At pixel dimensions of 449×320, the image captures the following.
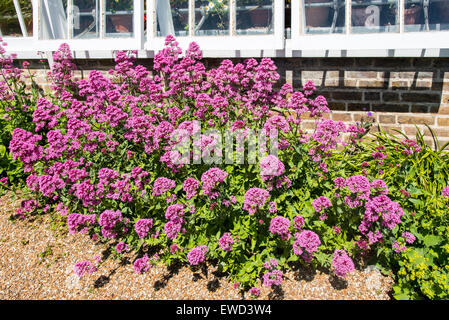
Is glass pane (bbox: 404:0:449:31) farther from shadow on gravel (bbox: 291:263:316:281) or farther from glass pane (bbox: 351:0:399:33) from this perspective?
shadow on gravel (bbox: 291:263:316:281)

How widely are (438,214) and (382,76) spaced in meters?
1.88

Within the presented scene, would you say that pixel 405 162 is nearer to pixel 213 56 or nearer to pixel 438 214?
pixel 438 214

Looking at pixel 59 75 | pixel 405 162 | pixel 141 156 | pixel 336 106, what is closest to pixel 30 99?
pixel 59 75

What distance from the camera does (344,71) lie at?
4.09 metres

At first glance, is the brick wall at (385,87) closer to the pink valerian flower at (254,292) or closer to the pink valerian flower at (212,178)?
the pink valerian flower at (212,178)

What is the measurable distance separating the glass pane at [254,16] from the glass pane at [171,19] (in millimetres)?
697

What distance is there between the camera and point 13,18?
5324 millimetres

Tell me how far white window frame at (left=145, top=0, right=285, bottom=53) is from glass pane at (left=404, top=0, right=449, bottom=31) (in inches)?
53.4

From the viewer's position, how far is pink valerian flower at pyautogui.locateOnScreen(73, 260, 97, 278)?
2779 mm

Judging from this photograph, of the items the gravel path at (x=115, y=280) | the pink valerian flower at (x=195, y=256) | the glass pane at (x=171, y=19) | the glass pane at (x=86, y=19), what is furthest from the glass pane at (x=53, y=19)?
the pink valerian flower at (x=195, y=256)

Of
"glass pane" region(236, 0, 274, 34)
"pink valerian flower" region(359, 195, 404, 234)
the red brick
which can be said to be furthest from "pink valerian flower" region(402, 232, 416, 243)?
"glass pane" region(236, 0, 274, 34)

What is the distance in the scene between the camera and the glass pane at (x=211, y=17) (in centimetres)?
436

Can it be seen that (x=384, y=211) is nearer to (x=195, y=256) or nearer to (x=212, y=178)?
(x=212, y=178)

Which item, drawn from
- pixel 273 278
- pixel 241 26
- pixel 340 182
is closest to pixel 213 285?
pixel 273 278
